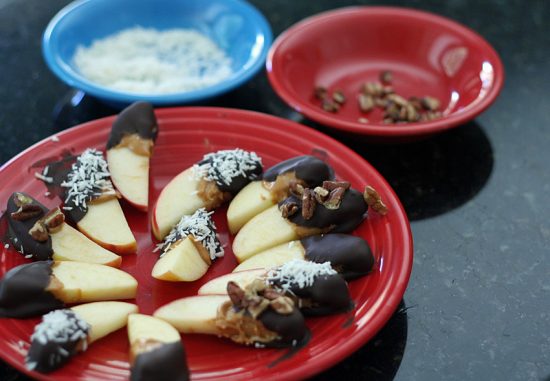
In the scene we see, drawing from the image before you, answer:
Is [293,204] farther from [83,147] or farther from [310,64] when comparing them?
[310,64]

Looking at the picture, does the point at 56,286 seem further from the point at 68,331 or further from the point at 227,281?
the point at 227,281

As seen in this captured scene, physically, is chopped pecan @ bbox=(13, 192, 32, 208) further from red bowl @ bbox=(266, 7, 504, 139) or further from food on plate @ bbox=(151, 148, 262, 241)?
red bowl @ bbox=(266, 7, 504, 139)

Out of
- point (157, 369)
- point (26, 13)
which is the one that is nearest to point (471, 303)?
point (157, 369)

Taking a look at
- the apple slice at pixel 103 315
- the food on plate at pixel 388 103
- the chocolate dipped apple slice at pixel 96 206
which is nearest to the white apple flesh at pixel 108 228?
the chocolate dipped apple slice at pixel 96 206

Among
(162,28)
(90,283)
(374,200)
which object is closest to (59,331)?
(90,283)

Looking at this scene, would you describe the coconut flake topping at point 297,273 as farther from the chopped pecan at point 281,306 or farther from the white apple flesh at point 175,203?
the white apple flesh at point 175,203
